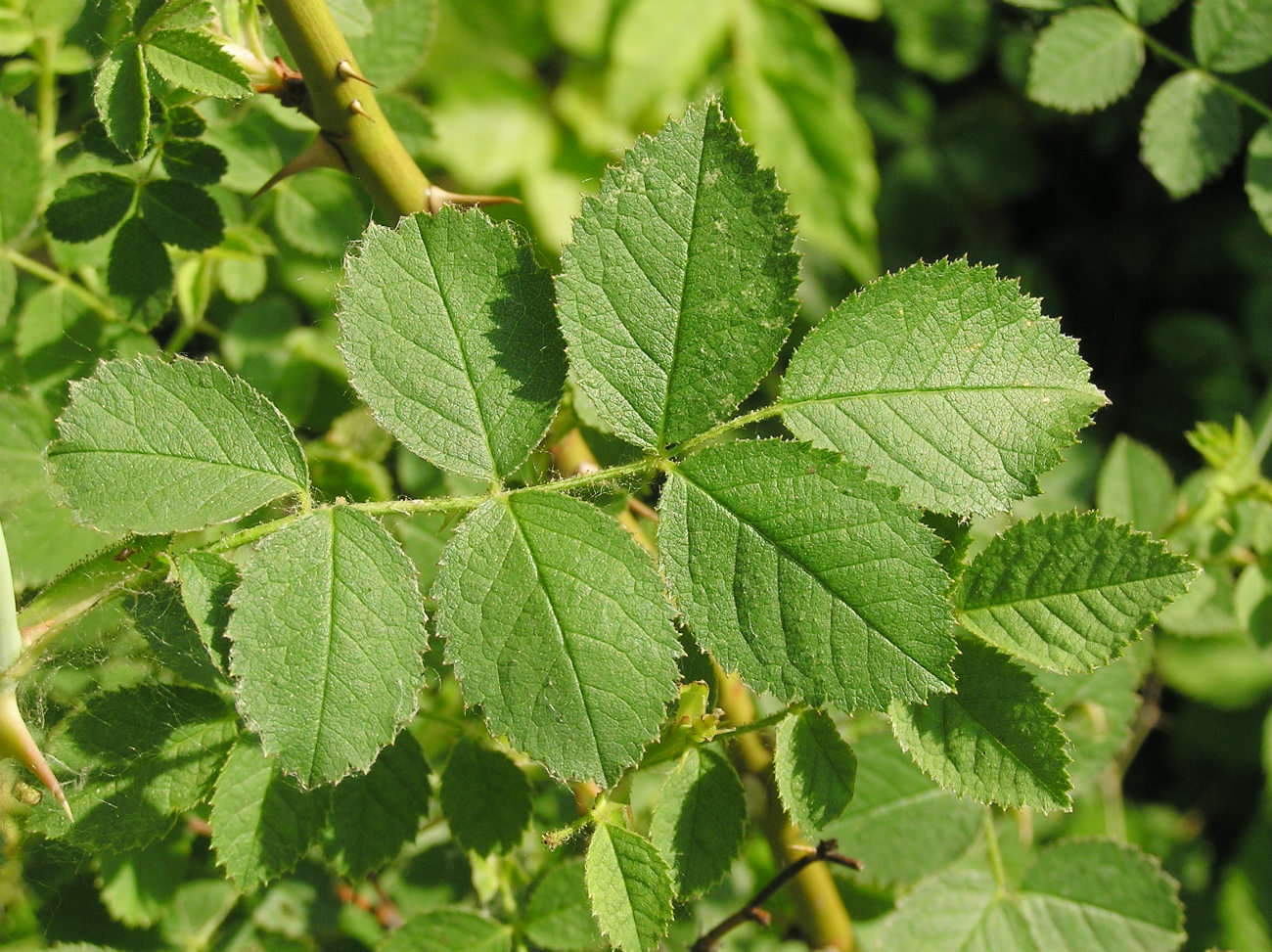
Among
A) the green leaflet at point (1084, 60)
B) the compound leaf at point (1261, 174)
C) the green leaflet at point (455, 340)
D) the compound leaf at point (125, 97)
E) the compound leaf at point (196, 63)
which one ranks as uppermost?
the green leaflet at point (1084, 60)

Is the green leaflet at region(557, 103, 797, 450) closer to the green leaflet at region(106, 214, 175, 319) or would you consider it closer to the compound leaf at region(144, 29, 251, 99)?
the compound leaf at region(144, 29, 251, 99)

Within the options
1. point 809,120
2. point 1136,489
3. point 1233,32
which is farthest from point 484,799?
point 809,120

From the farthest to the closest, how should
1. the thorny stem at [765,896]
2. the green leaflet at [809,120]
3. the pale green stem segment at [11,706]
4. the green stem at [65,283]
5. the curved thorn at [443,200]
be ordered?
the green leaflet at [809,120] → the green stem at [65,283] → the thorny stem at [765,896] → the curved thorn at [443,200] → the pale green stem segment at [11,706]

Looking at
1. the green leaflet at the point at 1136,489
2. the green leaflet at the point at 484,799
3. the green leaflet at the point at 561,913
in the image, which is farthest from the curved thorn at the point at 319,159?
the green leaflet at the point at 1136,489

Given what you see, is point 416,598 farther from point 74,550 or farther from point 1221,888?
point 1221,888

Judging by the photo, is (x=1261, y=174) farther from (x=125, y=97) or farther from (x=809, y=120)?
(x=809, y=120)

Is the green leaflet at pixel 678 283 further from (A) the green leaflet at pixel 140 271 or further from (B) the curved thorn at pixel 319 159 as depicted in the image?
(A) the green leaflet at pixel 140 271

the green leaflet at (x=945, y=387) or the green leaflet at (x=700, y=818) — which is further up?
the green leaflet at (x=945, y=387)

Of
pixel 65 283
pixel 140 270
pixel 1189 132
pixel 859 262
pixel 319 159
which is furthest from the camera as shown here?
pixel 859 262
